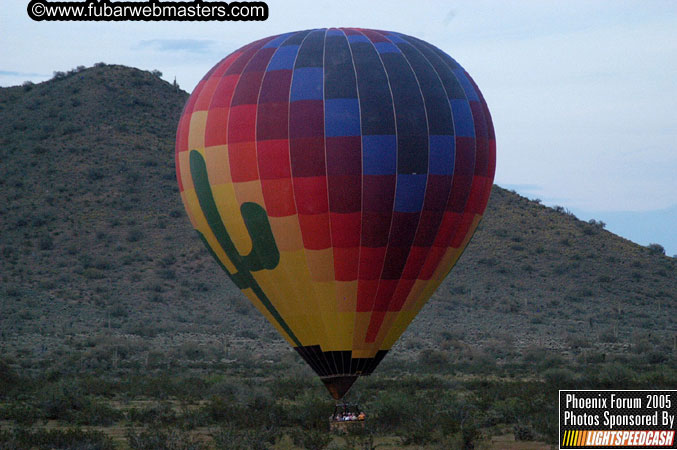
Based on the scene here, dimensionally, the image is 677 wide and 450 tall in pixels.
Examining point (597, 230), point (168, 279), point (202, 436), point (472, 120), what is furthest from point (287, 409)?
point (597, 230)

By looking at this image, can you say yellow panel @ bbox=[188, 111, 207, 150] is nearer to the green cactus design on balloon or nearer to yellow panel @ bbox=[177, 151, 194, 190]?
the green cactus design on balloon

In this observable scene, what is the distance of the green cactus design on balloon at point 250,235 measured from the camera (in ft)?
76.5

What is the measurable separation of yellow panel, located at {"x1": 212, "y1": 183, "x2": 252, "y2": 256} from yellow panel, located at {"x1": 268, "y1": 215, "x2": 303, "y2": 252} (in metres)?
0.77

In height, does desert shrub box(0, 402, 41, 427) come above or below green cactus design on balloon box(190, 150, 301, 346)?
below

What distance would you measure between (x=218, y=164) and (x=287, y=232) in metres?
2.30

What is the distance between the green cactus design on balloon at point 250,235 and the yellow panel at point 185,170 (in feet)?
0.70

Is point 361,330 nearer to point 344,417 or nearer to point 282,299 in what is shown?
point 282,299

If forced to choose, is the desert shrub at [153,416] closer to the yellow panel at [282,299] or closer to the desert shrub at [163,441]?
the desert shrub at [163,441]

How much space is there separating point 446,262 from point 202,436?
7.94m

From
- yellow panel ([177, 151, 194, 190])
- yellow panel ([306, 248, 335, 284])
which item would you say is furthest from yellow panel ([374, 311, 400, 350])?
yellow panel ([177, 151, 194, 190])

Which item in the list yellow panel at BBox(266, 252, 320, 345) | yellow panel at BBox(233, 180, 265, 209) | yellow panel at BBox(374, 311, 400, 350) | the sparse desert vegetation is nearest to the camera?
yellow panel at BBox(233, 180, 265, 209)

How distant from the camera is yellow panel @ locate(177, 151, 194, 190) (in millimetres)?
25000

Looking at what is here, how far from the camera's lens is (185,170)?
25.2m

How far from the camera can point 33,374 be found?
150 ft
